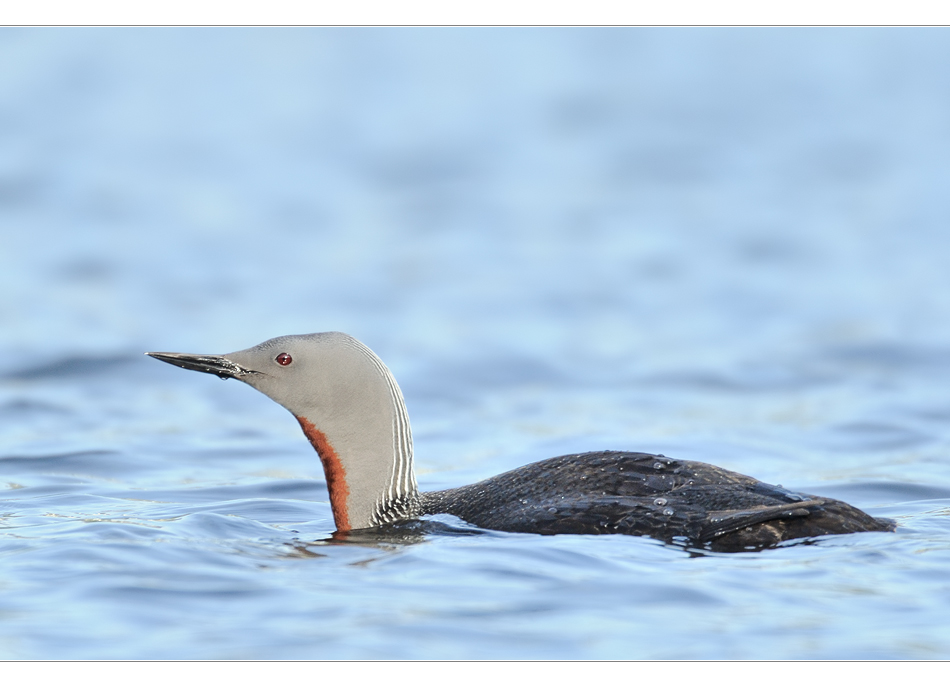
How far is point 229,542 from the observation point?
5.85 m

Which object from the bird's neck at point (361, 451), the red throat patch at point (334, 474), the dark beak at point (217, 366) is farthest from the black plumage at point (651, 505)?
the dark beak at point (217, 366)

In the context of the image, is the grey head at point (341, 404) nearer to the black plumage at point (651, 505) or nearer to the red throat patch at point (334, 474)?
the red throat patch at point (334, 474)

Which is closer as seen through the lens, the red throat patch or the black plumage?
the black plumage

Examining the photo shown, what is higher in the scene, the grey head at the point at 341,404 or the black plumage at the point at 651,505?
the grey head at the point at 341,404

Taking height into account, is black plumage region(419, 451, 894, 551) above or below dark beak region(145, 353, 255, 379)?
below

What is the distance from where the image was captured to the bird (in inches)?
223

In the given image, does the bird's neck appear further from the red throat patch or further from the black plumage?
the black plumage

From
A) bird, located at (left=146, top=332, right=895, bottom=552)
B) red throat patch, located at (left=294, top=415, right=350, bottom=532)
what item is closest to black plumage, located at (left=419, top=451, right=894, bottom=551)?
bird, located at (left=146, top=332, right=895, bottom=552)

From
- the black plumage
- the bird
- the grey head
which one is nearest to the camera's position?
the black plumage

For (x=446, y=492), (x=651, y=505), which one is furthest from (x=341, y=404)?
(x=651, y=505)

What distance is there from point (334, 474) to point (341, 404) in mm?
311

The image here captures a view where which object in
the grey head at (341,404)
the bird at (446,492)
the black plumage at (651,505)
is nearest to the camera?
the black plumage at (651,505)

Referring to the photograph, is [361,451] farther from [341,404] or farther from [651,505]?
[651,505]

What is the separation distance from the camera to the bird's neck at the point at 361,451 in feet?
20.2
